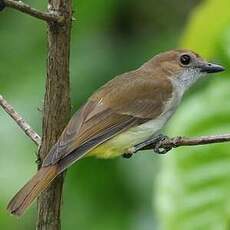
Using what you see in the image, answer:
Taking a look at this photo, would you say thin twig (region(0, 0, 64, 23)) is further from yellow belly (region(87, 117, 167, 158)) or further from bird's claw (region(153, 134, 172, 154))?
yellow belly (region(87, 117, 167, 158))

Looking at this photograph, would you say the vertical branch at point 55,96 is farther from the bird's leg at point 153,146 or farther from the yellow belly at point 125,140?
the yellow belly at point 125,140

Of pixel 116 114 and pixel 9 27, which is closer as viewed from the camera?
pixel 116 114

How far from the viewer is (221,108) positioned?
10.9 ft

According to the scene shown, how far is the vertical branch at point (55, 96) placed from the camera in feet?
8.95

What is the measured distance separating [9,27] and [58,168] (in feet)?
8.60

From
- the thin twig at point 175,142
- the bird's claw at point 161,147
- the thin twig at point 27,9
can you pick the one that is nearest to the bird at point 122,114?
the thin twig at point 175,142

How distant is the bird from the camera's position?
305cm

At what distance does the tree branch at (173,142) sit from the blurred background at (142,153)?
8 cm

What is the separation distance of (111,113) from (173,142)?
2.39 feet

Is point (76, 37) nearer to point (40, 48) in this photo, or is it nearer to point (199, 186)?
point (40, 48)

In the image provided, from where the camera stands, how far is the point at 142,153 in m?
4.71

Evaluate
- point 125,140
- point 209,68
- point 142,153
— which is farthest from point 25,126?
point 142,153

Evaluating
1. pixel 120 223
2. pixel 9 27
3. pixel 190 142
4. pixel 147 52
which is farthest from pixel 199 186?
pixel 9 27

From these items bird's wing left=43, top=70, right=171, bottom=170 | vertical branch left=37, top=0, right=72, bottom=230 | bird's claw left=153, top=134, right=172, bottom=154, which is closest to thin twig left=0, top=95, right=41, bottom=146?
vertical branch left=37, top=0, right=72, bottom=230
